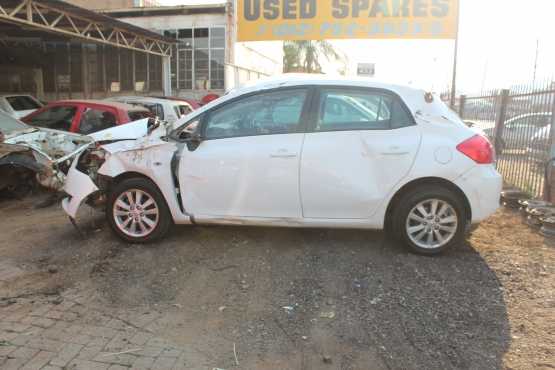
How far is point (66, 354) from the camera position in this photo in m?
3.03

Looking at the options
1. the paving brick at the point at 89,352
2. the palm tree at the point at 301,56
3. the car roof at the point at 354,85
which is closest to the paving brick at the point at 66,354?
the paving brick at the point at 89,352

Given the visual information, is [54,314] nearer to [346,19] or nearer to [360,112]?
[360,112]

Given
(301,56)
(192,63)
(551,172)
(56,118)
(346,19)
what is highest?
(301,56)

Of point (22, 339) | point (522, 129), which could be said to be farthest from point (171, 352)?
point (522, 129)

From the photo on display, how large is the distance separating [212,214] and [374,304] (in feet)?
6.13

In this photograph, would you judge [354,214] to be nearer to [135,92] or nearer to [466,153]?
[466,153]

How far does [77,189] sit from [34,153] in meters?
1.84

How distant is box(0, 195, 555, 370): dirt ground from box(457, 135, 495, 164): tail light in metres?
0.96

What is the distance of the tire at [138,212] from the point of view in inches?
191

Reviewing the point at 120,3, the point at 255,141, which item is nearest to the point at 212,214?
the point at 255,141

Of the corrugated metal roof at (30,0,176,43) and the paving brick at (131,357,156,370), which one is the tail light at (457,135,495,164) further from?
the corrugated metal roof at (30,0,176,43)

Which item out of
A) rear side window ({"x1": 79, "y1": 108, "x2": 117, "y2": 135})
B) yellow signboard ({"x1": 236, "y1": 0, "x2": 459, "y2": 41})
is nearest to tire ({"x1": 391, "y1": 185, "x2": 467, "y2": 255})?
rear side window ({"x1": 79, "y1": 108, "x2": 117, "y2": 135})

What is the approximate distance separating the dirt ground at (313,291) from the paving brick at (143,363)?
23 cm

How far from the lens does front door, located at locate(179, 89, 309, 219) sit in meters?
4.58
